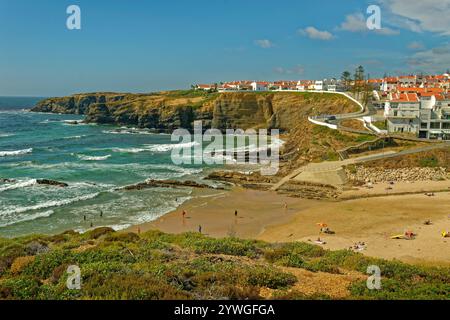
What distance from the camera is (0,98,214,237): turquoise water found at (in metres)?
31.5

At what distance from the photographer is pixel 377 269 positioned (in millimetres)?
13828

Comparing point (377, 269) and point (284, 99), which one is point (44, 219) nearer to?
point (377, 269)

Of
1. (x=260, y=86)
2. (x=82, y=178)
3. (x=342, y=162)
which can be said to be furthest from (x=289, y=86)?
(x=82, y=178)

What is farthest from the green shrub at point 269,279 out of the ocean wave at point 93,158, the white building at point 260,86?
the white building at point 260,86

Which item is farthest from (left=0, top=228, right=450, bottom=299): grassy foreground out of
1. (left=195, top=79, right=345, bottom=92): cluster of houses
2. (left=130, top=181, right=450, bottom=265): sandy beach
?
(left=195, top=79, right=345, bottom=92): cluster of houses

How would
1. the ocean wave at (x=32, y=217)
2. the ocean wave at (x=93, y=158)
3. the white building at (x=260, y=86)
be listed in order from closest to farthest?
the ocean wave at (x=32, y=217) → the ocean wave at (x=93, y=158) → the white building at (x=260, y=86)

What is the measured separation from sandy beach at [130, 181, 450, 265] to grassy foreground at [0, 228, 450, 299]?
7624 mm

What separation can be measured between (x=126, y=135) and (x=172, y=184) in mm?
49848

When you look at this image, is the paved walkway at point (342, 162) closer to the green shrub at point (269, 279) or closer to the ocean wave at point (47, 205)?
the ocean wave at point (47, 205)

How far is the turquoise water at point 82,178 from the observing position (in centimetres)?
3148

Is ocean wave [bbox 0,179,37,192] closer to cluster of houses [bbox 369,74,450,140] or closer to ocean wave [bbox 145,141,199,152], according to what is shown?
ocean wave [bbox 145,141,199,152]

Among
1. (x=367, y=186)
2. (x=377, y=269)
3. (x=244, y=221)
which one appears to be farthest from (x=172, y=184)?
(x=377, y=269)

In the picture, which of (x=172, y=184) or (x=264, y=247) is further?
(x=172, y=184)

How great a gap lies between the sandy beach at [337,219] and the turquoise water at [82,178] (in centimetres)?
362
